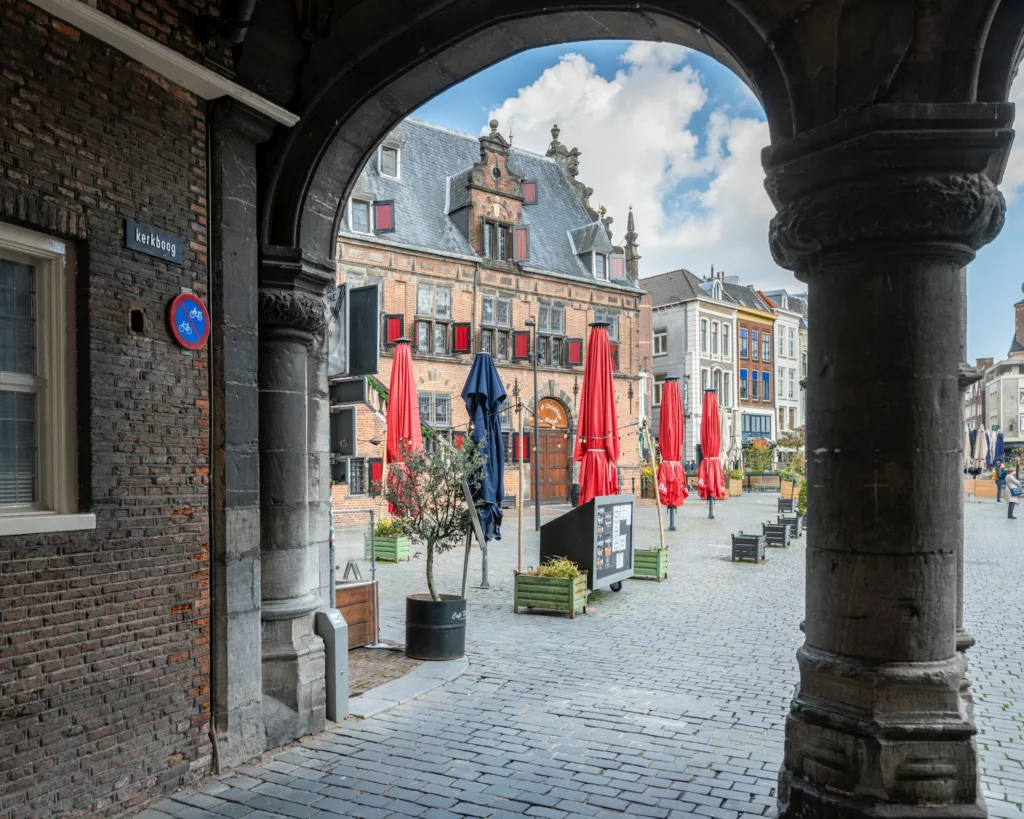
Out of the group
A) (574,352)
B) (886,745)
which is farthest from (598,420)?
(574,352)

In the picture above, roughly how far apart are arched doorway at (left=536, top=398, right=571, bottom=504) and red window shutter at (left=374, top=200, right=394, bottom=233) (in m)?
9.08

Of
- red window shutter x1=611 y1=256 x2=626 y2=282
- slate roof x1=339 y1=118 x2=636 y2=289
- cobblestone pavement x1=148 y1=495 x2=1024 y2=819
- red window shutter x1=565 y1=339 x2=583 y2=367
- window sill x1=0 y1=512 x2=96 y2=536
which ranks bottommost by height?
cobblestone pavement x1=148 y1=495 x2=1024 y2=819

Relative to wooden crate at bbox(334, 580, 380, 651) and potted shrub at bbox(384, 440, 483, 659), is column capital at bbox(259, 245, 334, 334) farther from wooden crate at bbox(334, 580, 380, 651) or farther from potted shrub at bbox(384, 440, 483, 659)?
wooden crate at bbox(334, 580, 380, 651)

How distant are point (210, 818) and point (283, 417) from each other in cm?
269

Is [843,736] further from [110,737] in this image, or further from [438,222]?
[438,222]

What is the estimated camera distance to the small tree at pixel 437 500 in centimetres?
843

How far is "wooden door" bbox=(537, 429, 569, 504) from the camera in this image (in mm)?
30578

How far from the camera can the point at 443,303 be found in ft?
88.4

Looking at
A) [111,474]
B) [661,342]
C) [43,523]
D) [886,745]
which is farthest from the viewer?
[661,342]

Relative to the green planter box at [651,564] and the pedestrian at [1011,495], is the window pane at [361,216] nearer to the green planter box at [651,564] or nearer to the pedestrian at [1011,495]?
the green planter box at [651,564]

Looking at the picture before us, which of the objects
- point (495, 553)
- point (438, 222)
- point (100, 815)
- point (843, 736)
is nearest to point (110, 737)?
point (100, 815)

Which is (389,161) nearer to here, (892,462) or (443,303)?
(443,303)

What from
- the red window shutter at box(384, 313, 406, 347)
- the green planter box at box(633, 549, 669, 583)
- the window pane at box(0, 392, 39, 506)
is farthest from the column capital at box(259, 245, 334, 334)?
the red window shutter at box(384, 313, 406, 347)

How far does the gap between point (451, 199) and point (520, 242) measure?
2.87m
